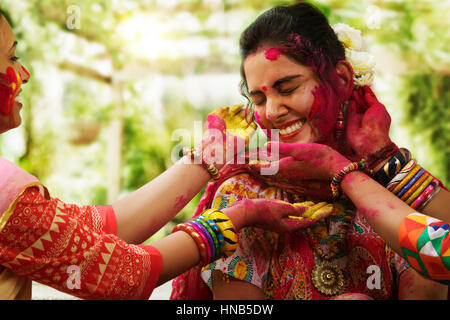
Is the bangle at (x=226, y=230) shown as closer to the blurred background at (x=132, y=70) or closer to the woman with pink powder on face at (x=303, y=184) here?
the woman with pink powder on face at (x=303, y=184)

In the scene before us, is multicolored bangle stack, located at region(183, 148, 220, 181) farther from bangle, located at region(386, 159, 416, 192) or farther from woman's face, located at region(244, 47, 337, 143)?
bangle, located at region(386, 159, 416, 192)

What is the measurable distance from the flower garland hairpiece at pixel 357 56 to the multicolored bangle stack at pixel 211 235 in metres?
0.66

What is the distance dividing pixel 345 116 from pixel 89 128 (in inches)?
144

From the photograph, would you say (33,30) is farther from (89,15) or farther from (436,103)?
(436,103)

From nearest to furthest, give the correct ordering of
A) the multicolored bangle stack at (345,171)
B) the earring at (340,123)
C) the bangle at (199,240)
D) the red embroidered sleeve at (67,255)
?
1. the red embroidered sleeve at (67,255)
2. the bangle at (199,240)
3. the multicolored bangle stack at (345,171)
4. the earring at (340,123)

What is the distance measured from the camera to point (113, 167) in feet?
13.8

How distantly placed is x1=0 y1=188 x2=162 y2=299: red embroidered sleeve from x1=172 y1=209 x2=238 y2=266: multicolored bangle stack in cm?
12

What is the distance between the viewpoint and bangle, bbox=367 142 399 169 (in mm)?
1273

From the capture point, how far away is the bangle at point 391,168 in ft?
4.03

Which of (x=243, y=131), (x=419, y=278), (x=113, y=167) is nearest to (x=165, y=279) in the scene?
(x=243, y=131)

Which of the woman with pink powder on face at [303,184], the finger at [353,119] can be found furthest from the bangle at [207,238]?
the finger at [353,119]

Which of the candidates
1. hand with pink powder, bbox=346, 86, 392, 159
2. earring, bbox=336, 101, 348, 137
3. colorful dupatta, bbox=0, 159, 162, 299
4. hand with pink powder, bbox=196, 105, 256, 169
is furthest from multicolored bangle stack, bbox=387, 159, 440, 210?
colorful dupatta, bbox=0, 159, 162, 299

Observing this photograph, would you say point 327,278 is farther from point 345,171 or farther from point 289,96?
point 289,96

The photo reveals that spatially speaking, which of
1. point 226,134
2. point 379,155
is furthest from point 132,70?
point 379,155
